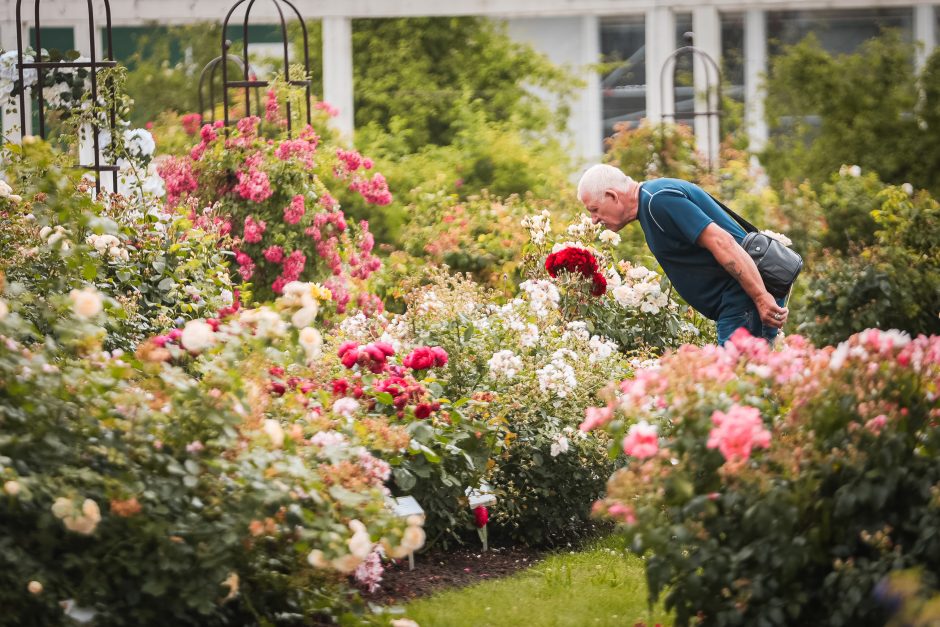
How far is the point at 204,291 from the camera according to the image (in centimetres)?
452

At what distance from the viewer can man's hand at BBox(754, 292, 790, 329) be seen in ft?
12.6

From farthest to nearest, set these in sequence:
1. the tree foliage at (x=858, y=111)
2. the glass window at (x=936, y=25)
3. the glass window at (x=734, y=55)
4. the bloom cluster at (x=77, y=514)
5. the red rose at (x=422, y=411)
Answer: the glass window at (x=734, y=55), the glass window at (x=936, y=25), the tree foliage at (x=858, y=111), the red rose at (x=422, y=411), the bloom cluster at (x=77, y=514)

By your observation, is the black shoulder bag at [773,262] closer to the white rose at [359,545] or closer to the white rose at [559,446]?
the white rose at [559,446]

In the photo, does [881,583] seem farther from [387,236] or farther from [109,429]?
[387,236]

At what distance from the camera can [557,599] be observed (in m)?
3.55

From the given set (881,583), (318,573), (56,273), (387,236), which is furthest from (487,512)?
(387,236)

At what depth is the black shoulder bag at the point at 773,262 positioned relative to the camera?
3938 mm

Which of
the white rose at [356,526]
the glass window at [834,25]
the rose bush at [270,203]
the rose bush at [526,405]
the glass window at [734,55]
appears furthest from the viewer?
the glass window at [734,55]

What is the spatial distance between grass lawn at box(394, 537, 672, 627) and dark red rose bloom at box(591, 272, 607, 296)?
145 centimetres

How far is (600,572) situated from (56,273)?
6.68 ft

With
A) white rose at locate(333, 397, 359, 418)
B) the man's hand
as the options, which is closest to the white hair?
the man's hand

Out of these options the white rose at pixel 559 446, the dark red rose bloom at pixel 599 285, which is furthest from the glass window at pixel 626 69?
the white rose at pixel 559 446

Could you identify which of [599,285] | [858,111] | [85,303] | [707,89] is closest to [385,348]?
[85,303]

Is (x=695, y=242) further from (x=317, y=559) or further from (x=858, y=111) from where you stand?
(x=858, y=111)
